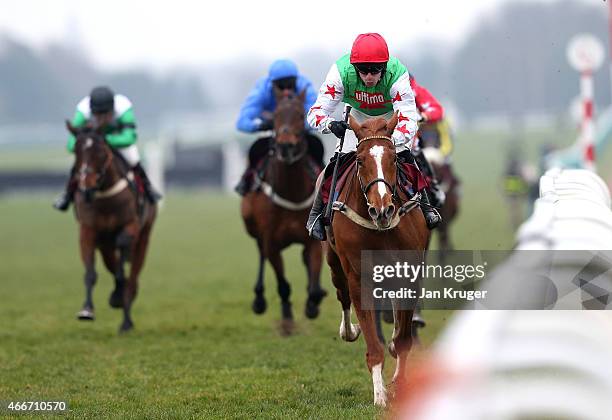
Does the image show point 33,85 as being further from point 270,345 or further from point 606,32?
point 270,345

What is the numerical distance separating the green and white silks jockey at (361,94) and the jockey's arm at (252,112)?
2537 millimetres

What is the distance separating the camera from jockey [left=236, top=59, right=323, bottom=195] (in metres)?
8.99

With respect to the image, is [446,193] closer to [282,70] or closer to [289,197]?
[282,70]

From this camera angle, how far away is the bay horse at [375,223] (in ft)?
18.4

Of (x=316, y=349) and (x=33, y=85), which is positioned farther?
(x=33, y=85)

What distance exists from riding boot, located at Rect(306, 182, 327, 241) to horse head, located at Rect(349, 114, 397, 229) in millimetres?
828

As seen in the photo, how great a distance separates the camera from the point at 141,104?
269ft

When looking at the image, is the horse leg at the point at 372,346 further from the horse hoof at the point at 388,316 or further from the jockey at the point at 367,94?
the horse hoof at the point at 388,316

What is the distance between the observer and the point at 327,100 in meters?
6.55

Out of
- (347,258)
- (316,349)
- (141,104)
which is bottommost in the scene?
(141,104)

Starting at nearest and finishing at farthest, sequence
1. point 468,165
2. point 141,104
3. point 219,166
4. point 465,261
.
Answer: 1. point 465,261
2. point 219,166
3. point 468,165
4. point 141,104

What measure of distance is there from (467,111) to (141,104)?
23.9 meters

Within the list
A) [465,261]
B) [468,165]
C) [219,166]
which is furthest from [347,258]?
[468,165]

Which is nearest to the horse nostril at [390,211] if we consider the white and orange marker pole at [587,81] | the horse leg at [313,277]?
the horse leg at [313,277]
